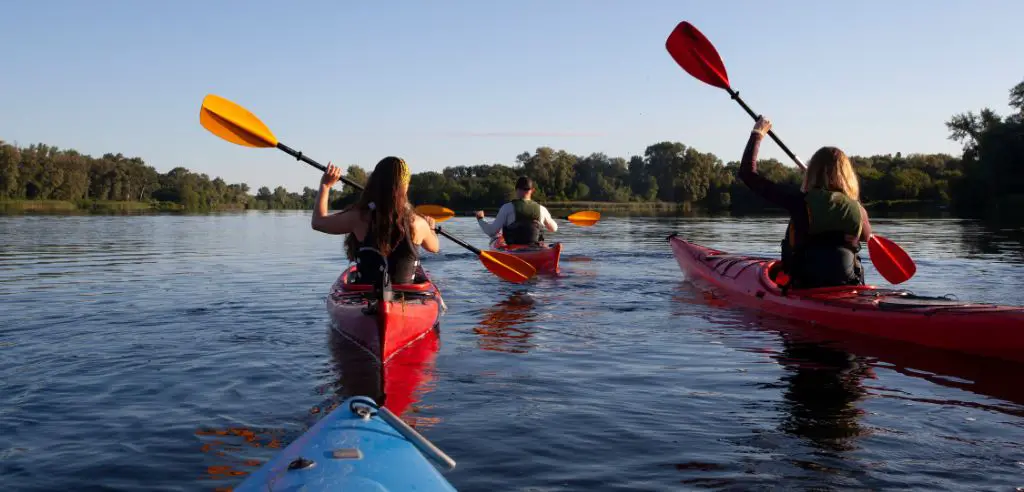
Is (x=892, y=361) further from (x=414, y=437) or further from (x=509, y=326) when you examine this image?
(x=414, y=437)

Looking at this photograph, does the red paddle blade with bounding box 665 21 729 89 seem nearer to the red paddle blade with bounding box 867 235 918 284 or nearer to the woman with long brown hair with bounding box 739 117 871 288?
the woman with long brown hair with bounding box 739 117 871 288

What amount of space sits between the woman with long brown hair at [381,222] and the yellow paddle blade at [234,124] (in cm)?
167

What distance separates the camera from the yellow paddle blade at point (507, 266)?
8773 millimetres

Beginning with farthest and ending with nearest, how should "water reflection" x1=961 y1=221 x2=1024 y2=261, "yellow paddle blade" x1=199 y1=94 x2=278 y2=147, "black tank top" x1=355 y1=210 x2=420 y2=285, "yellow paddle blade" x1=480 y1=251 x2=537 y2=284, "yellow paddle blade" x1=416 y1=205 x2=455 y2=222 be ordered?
"water reflection" x1=961 y1=221 x2=1024 y2=261, "yellow paddle blade" x1=416 y1=205 x2=455 y2=222, "yellow paddle blade" x1=480 y1=251 x2=537 y2=284, "yellow paddle blade" x1=199 y1=94 x2=278 y2=147, "black tank top" x1=355 y1=210 x2=420 y2=285

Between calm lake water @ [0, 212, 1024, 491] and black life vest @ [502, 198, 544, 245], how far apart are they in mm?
3541

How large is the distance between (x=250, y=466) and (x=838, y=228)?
18.1 ft

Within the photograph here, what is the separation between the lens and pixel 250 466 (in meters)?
3.57

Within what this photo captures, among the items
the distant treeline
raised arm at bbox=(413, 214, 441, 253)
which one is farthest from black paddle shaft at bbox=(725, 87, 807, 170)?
the distant treeline

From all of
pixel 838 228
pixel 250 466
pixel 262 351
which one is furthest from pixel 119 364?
pixel 838 228

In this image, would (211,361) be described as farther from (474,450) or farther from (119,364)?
(474,450)

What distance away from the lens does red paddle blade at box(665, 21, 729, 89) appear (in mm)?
9039

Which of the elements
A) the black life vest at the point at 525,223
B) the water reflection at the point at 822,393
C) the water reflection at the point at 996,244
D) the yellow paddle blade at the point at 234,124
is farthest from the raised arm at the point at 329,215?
the water reflection at the point at 996,244

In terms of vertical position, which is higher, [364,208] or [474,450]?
[364,208]

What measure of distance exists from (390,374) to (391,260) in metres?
1.19
